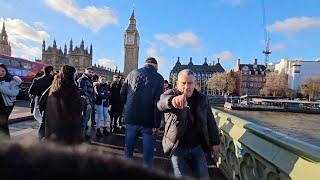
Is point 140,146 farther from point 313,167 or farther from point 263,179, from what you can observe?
point 313,167

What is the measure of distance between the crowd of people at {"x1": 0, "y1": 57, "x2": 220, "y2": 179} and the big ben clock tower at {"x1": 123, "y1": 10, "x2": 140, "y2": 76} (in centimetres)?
13450

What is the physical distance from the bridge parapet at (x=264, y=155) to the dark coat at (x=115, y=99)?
5.37 m

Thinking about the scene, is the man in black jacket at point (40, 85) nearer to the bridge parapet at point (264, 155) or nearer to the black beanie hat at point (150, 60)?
the black beanie hat at point (150, 60)

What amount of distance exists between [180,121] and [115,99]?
916 cm

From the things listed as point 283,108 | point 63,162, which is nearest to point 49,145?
point 63,162

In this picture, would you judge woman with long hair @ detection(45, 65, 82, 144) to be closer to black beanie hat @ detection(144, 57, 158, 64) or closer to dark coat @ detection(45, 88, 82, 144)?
dark coat @ detection(45, 88, 82, 144)

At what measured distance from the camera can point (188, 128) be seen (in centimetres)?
455

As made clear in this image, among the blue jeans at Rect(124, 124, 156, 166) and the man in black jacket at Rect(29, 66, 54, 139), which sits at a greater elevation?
the man in black jacket at Rect(29, 66, 54, 139)

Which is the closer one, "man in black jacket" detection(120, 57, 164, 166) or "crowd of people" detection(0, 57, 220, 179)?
"crowd of people" detection(0, 57, 220, 179)

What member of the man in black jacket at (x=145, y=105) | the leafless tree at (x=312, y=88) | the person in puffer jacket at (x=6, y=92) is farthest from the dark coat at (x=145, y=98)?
the leafless tree at (x=312, y=88)

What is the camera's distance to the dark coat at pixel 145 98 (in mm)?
6324

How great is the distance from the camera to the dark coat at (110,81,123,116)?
522 inches

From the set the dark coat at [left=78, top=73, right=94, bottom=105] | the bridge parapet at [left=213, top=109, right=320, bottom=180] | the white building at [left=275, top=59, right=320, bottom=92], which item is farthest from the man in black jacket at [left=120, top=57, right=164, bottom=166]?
the white building at [left=275, top=59, right=320, bottom=92]

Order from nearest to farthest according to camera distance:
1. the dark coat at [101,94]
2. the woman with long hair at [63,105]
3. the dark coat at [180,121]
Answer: the dark coat at [180,121] < the woman with long hair at [63,105] < the dark coat at [101,94]
